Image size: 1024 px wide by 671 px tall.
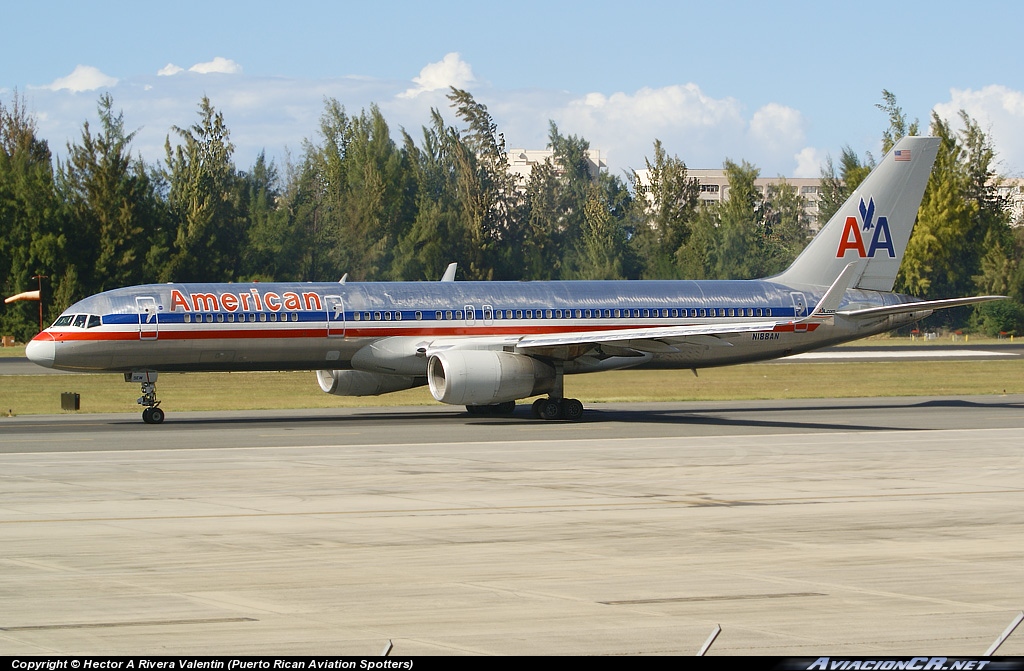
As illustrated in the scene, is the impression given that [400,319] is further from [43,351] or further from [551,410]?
[43,351]

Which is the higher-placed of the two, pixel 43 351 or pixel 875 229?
pixel 875 229

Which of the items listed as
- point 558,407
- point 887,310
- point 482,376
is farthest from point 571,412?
point 887,310

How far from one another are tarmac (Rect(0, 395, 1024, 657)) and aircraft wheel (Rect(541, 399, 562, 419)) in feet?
16.4

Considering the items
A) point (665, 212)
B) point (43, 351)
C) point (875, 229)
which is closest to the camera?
point (43, 351)

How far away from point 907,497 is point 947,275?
89.0 metres

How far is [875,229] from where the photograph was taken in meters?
40.4

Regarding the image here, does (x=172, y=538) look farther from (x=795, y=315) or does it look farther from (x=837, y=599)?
(x=795, y=315)

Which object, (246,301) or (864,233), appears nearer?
(246,301)

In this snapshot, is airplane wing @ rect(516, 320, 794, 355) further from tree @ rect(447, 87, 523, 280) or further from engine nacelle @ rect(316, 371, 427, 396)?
tree @ rect(447, 87, 523, 280)

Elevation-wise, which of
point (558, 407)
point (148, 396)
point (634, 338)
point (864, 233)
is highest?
point (864, 233)

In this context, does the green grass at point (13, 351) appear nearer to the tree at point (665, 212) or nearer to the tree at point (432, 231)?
the tree at point (432, 231)

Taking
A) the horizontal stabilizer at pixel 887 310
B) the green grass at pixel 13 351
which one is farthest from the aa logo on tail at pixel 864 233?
the green grass at pixel 13 351

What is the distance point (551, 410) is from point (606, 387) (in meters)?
11.6

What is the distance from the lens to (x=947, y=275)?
103 m
